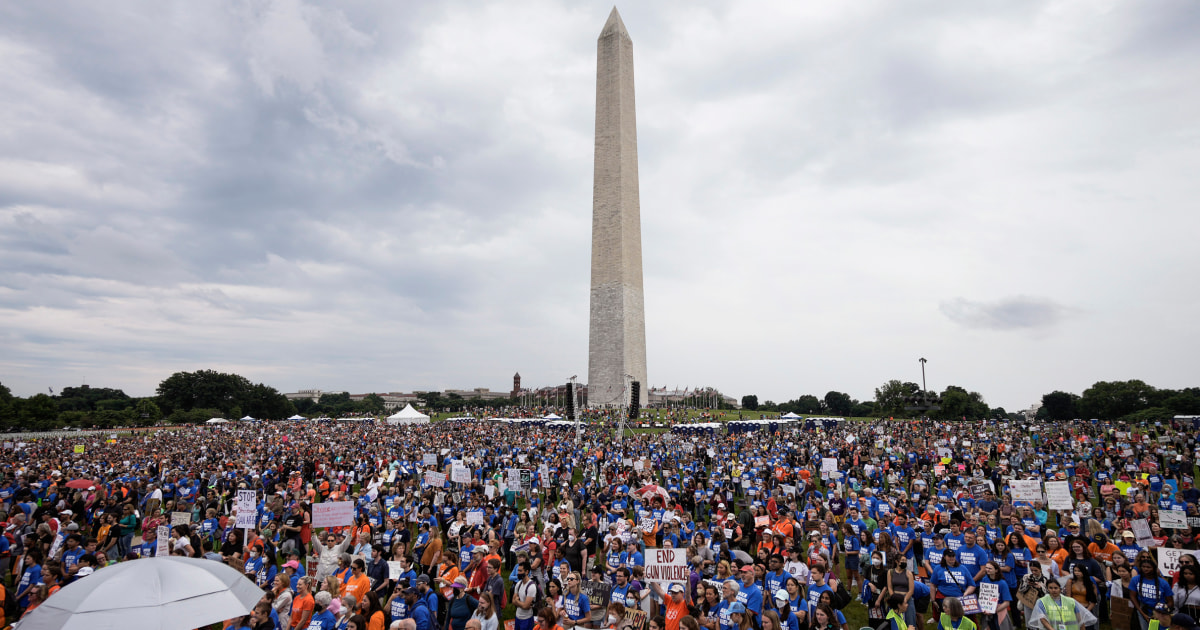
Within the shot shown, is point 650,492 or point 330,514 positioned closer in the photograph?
point 330,514

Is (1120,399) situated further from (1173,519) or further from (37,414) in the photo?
(37,414)

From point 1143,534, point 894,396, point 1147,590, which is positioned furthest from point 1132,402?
point 1147,590

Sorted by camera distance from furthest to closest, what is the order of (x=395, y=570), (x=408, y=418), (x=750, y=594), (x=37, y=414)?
(x=37, y=414) < (x=408, y=418) < (x=395, y=570) < (x=750, y=594)

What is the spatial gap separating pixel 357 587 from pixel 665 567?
4213mm

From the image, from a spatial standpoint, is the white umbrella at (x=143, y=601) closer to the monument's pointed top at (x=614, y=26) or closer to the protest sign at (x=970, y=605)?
the protest sign at (x=970, y=605)

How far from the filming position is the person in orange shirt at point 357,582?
892 cm

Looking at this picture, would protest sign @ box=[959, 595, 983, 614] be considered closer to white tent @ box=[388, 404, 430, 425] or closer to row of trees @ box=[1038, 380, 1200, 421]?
white tent @ box=[388, 404, 430, 425]

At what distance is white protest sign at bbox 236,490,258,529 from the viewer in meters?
14.0

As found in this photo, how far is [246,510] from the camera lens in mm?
14125

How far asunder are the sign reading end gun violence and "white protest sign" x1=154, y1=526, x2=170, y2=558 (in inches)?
366

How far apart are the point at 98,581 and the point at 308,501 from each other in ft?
37.1

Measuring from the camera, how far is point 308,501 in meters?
16.6

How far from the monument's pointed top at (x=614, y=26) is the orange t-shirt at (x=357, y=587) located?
6133cm

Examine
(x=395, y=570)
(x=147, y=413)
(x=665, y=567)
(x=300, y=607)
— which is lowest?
(x=147, y=413)
